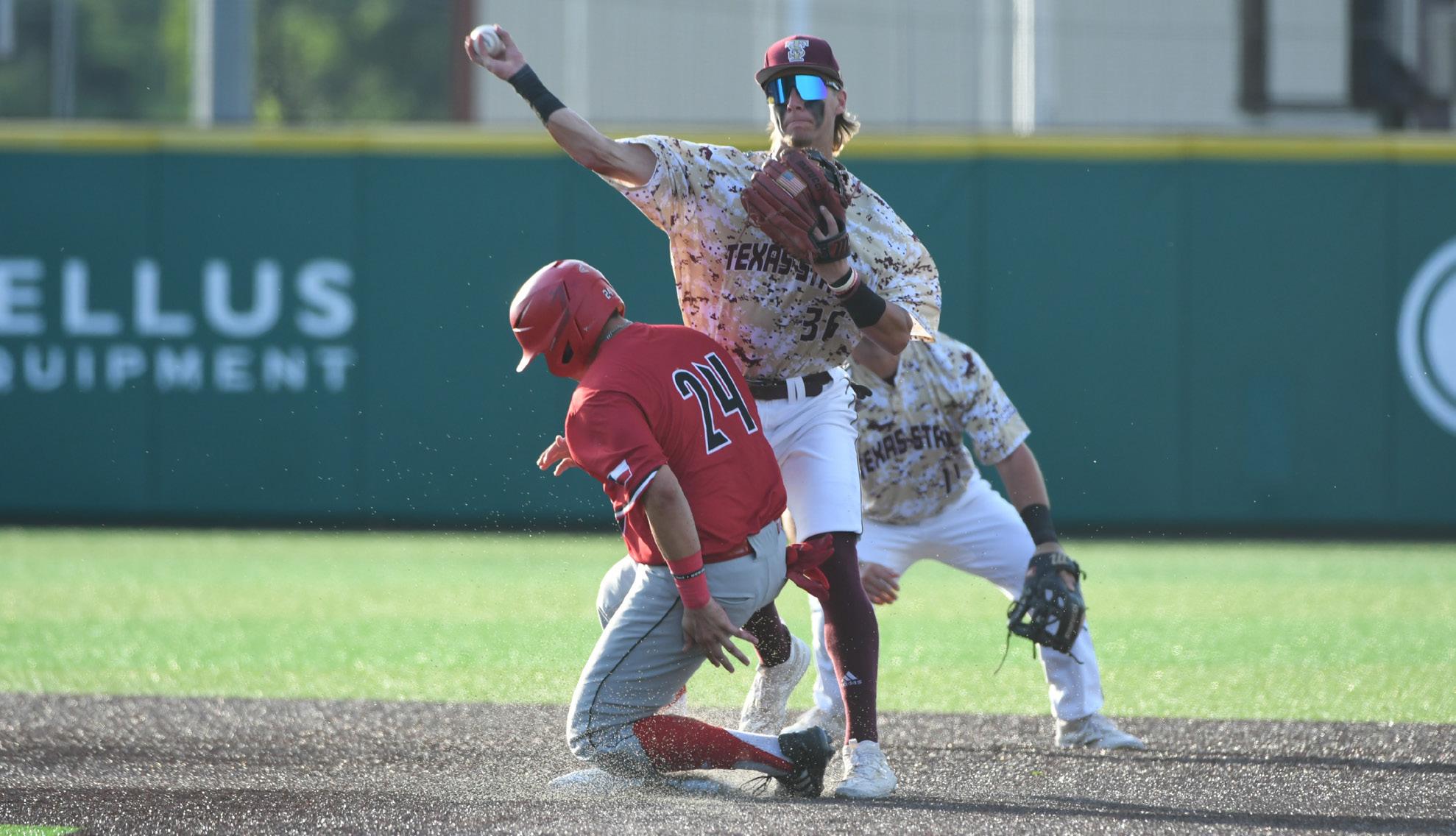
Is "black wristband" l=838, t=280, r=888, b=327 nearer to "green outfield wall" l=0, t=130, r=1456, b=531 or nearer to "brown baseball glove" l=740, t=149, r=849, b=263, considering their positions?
"brown baseball glove" l=740, t=149, r=849, b=263

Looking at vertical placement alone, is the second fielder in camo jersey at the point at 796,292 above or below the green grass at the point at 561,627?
above

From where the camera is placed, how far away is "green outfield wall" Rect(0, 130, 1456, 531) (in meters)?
12.4

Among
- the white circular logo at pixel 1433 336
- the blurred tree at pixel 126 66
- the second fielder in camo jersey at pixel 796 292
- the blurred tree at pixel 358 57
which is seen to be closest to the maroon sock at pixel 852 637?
the second fielder in camo jersey at pixel 796 292

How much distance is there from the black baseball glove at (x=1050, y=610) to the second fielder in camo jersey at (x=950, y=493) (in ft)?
0.24

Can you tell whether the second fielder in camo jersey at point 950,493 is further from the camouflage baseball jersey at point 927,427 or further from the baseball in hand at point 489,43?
the baseball in hand at point 489,43

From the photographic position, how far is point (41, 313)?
12.6 m

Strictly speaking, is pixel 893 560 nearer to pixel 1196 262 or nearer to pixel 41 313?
pixel 1196 262

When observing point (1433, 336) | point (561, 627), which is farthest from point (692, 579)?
point (1433, 336)

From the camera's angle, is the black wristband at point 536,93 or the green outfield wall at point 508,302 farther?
the green outfield wall at point 508,302

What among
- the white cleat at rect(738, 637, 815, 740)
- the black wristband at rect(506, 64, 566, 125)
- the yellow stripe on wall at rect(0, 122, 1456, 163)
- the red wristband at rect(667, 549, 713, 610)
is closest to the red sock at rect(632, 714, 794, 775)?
the red wristband at rect(667, 549, 713, 610)

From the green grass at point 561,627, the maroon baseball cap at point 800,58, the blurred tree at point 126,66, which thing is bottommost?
the green grass at point 561,627

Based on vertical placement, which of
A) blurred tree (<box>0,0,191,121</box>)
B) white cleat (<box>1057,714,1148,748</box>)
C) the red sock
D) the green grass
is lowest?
the green grass

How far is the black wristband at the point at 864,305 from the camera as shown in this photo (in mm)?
4289

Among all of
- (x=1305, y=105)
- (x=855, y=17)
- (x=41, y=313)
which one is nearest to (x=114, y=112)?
(x=41, y=313)
